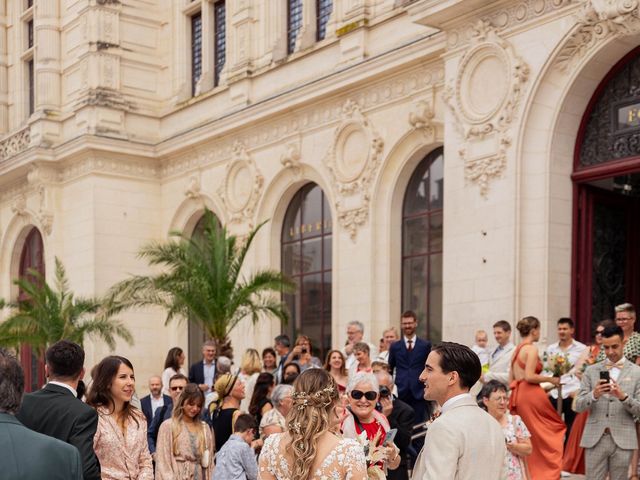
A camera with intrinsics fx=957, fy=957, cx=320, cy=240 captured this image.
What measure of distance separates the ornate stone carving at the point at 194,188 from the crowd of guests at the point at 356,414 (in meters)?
8.85

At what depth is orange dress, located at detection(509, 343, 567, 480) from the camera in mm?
10430

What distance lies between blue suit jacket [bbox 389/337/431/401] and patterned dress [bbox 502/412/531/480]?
3.20 meters

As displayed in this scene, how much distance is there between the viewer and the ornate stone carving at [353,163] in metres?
17.9

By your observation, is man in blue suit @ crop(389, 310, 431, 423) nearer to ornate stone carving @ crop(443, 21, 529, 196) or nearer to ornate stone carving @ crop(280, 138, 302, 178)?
ornate stone carving @ crop(443, 21, 529, 196)

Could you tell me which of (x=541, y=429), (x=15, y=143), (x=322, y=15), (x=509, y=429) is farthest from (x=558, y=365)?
(x=15, y=143)

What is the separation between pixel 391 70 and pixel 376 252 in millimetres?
3353

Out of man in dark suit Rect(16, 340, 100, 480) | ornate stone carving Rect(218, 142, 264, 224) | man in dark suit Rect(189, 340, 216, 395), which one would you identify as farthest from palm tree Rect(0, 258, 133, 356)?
man in dark suit Rect(16, 340, 100, 480)

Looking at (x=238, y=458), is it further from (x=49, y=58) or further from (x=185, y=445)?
(x=49, y=58)

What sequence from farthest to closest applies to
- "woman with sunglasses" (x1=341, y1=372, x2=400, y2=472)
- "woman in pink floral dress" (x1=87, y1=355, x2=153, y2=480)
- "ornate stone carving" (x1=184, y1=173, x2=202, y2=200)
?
"ornate stone carving" (x1=184, y1=173, x2=202, y2=200)
"woman with sunglasses" (x1=341, y1=372, x2=400, y2=472)
"woman in pink floral dress" (x1=87, y1=355, x2=153, y2=480)

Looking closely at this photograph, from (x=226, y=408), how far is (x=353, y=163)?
9622mm

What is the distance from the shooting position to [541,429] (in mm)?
10484

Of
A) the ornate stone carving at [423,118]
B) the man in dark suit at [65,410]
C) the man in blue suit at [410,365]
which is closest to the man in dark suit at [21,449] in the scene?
the man in dark suit at [65,410]

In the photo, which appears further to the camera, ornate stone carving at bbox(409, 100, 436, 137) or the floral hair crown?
ornate stone carving at bbox(409, 100, 436, 137)

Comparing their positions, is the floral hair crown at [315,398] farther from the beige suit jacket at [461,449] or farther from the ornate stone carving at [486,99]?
the ornate stone carving at [486,99]
